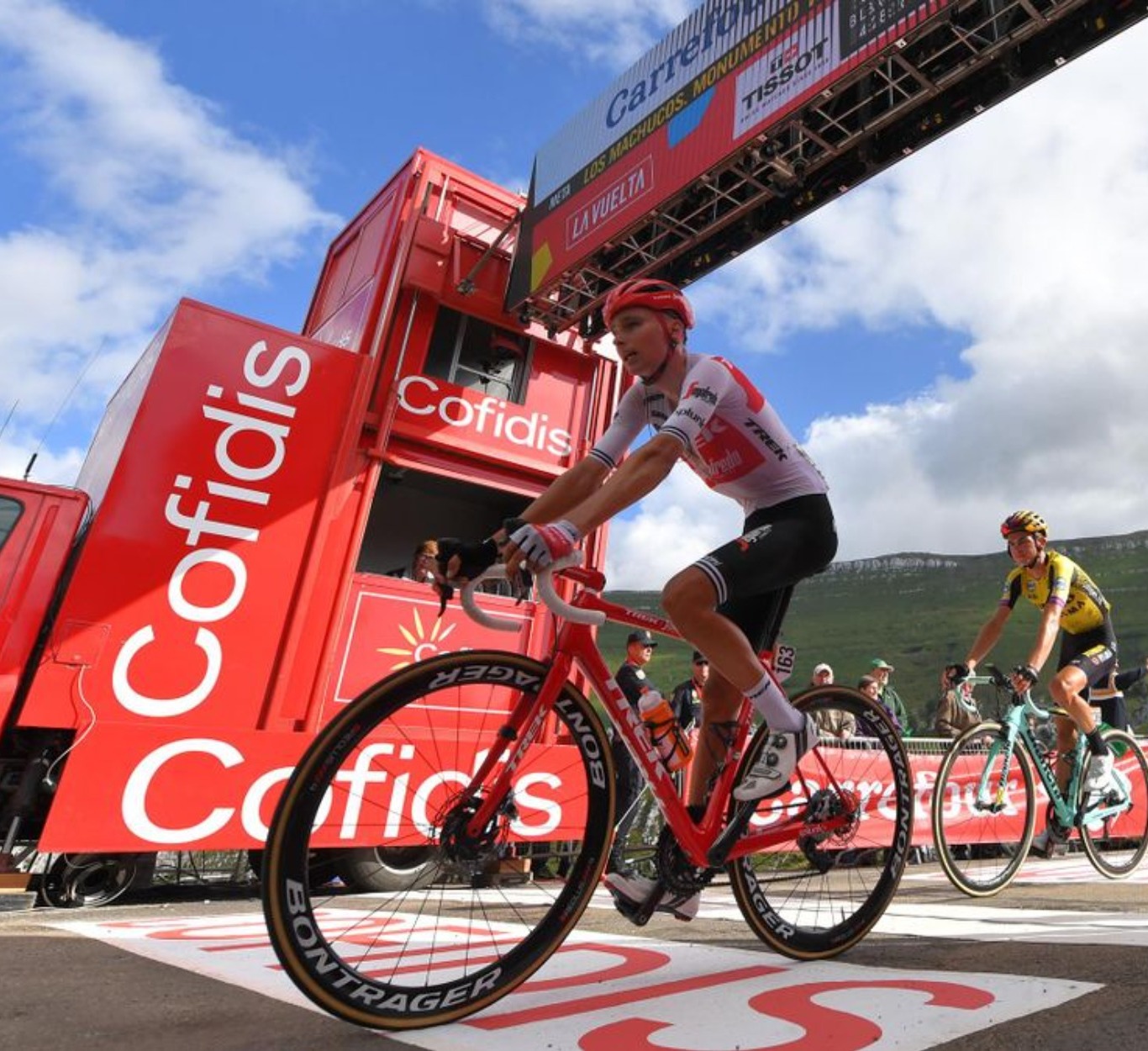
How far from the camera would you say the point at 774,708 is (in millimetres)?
2359

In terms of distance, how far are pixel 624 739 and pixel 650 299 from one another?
1.42 m

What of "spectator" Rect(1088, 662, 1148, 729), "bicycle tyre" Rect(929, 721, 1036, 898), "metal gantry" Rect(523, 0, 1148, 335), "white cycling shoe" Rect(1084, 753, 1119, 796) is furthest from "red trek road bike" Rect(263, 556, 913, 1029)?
"metal gantry" Rect(523, 0, 1148, 335)

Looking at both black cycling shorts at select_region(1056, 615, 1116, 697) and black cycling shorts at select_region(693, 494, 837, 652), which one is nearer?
black cycling shorts at select_region(693, 494, 837, 652)

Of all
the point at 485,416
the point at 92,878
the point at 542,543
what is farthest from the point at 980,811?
the point at 485,416

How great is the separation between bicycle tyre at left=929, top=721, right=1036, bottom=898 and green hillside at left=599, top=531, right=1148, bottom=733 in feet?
277

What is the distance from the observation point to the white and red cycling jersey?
2.44 m

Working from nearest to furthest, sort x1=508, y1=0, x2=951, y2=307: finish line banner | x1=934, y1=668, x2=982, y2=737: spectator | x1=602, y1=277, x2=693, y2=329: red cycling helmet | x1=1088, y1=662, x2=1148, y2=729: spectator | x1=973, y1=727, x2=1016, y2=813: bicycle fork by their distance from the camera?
x1=602, y1=277, x2=693, y2=329: red cycling helmet
x1=973, y1=727, x2=1016, y2=813: bicycle fork
x1=1088, y1=662, x2=1148, y2=729: spectator
x1=508, y1=0, x2=951, y2=307: finish line banner
x1=934, y1=668, x2=982, y2=737: spectator

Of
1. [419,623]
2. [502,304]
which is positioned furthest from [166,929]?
[502,304]

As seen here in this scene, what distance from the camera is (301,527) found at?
7.91 metres

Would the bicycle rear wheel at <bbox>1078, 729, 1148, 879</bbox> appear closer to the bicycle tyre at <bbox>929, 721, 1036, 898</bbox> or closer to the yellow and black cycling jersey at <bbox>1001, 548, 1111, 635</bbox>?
the bicycle tyre at <bbox>929, 721, 1036, 898</bbox>

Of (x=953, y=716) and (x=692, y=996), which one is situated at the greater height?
(x=953, y=716)

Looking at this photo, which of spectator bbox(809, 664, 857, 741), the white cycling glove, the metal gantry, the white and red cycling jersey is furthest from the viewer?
the metal gantry

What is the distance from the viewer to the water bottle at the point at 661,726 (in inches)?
91.6

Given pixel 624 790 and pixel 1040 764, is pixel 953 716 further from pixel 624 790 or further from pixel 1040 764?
pixel 624 790
